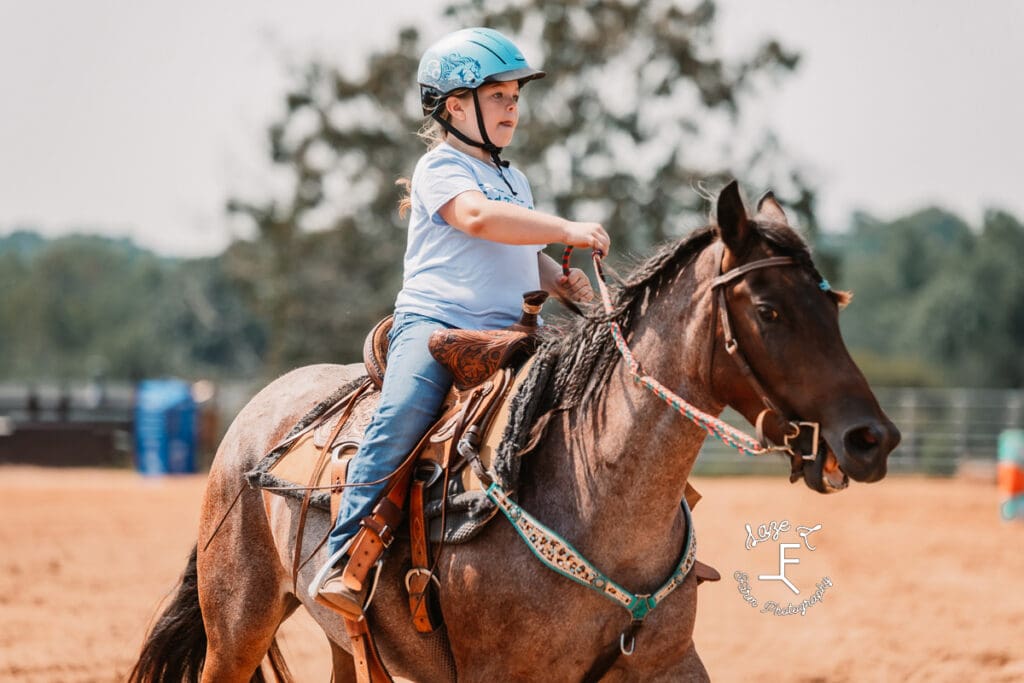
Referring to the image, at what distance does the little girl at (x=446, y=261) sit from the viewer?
371 centimetres

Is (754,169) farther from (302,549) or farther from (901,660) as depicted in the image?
(302,549)

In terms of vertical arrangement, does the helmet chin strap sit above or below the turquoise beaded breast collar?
above

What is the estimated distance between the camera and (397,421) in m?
3.72

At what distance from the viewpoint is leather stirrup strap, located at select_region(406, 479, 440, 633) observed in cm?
355

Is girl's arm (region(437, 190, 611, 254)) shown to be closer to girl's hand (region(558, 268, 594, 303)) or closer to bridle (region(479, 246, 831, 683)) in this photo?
bridle (region(479, 246, 831, 683))

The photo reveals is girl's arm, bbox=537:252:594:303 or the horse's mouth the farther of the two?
girl's arm, bbox=537:252:594:303

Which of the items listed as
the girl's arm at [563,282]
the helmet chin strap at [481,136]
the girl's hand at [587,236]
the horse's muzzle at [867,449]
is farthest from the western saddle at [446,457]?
the horse's muzzle at [867,449]

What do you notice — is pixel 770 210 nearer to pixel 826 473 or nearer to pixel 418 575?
pixel 826 473

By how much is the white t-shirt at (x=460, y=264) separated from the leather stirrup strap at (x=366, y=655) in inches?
42.3

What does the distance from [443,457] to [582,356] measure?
22.4 inches

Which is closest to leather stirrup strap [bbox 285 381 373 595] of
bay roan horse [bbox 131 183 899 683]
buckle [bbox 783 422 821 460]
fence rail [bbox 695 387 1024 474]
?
bay roan horse [bbox 131 183 899 683]

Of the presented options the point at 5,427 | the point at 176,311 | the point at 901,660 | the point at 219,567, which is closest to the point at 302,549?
the point at 219,567

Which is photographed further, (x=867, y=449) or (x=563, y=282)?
(x=563, y=282)

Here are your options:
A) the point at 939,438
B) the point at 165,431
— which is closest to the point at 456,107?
the point at 165,431
